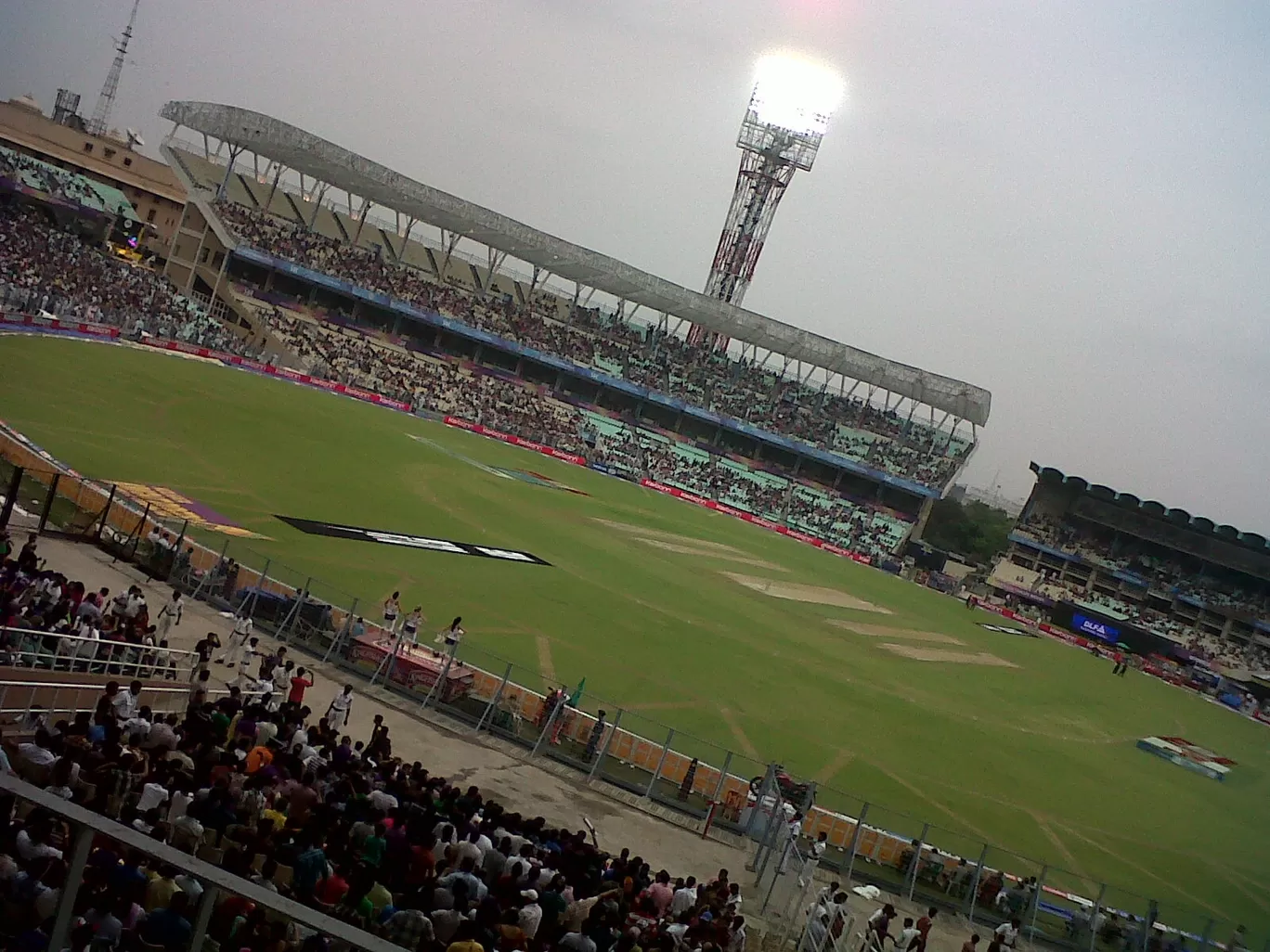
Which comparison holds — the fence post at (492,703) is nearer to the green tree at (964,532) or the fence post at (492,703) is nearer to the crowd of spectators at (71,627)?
the crowd of spectators at (71,627)

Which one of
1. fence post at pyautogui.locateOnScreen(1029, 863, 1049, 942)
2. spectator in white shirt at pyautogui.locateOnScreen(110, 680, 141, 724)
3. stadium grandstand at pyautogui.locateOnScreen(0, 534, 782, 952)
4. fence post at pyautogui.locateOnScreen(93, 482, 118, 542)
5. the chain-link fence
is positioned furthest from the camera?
fence post at pyautogui.locateOnScreen(93, 482, 118, 542)

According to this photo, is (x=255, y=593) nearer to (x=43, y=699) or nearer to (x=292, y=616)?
(x=292, y=616)

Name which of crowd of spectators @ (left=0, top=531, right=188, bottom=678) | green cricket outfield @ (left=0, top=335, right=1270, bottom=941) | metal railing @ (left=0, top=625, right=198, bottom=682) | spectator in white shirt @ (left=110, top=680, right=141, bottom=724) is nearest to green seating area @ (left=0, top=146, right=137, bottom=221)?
green cricket outfield @ (left=0, top=335, right=1270, bottom=941)

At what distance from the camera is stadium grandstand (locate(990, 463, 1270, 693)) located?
7606 centimetres

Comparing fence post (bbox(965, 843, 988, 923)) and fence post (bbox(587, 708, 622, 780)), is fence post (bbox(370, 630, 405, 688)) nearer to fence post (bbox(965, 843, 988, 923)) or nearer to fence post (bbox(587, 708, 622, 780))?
fence post (bbox(587, 708, 622, 780))

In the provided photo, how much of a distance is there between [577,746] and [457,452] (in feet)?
133

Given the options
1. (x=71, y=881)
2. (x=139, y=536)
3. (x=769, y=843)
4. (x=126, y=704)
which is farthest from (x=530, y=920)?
(x=139, y=536)

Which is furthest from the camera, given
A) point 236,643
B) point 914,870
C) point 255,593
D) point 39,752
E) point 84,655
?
point 255,593

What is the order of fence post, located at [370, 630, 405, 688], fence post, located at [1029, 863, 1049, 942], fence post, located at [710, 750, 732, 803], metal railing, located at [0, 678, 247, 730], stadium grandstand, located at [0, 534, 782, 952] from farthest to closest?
fence post, located at [370, 630, 405, 688], fence post, located at [710, 750, 732, 803], fence post, located at [1029, 863, 1049, 942], metal railing, located at [0, 678, 247, 730], stadium grandstand, located at [0, 534, 782, 952]

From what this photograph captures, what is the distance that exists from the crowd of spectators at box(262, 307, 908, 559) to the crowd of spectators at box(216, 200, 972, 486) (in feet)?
15.2

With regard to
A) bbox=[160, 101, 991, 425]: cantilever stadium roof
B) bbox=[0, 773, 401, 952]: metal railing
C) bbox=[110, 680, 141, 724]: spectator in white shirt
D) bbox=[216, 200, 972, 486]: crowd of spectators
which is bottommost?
bbox=[110, 680, 141, 724]: spectator in white shirt

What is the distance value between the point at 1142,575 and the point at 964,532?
165ft

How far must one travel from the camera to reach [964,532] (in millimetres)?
135250

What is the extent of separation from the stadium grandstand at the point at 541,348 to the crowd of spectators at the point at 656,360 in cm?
21
